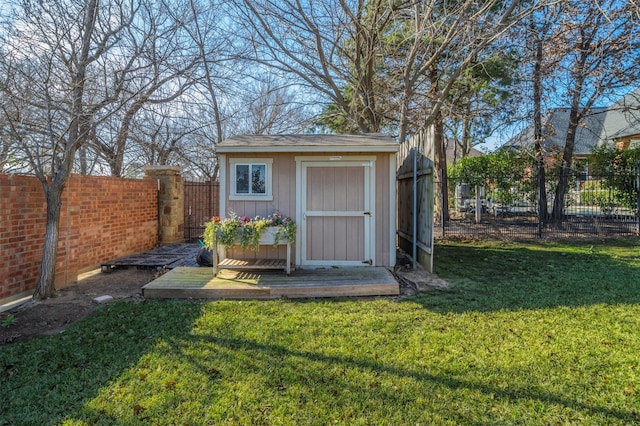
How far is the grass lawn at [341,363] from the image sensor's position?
6.99 ft

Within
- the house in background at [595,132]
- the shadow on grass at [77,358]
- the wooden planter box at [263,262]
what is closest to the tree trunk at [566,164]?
the house in background at [595,132]

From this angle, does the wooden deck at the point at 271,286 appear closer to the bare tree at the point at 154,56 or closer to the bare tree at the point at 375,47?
the bare tree at the point at 154,56

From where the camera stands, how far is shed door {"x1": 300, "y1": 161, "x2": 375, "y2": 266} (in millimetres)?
5480

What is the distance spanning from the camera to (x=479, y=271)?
226 inches

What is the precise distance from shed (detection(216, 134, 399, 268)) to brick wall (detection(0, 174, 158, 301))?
2228 millimetres

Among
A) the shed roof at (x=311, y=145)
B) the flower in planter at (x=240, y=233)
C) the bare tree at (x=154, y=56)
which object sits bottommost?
the flower in planter at (x=240, y=233)

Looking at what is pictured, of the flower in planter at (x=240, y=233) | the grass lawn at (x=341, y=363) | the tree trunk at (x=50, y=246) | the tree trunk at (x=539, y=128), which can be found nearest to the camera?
the grass lawn at (x=341, y=363)

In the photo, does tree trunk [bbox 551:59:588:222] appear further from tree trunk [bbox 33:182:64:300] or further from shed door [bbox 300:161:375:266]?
tree trunk [bbox 33:182:64:300]

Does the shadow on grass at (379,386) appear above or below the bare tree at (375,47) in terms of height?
below

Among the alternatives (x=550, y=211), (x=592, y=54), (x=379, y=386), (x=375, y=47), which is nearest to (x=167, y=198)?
(x=375, y=47)

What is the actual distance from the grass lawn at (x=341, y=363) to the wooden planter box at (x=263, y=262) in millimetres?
907

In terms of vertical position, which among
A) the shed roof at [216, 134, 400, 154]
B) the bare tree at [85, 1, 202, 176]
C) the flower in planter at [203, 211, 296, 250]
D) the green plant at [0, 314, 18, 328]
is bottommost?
the green plant at [0, 314, 18, 328]

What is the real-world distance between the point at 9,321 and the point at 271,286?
2700 mm

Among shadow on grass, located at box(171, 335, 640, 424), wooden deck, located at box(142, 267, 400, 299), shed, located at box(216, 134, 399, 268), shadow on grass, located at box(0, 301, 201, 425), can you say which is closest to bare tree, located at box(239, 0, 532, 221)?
shed, located at box(216, 134, 399, 268)
